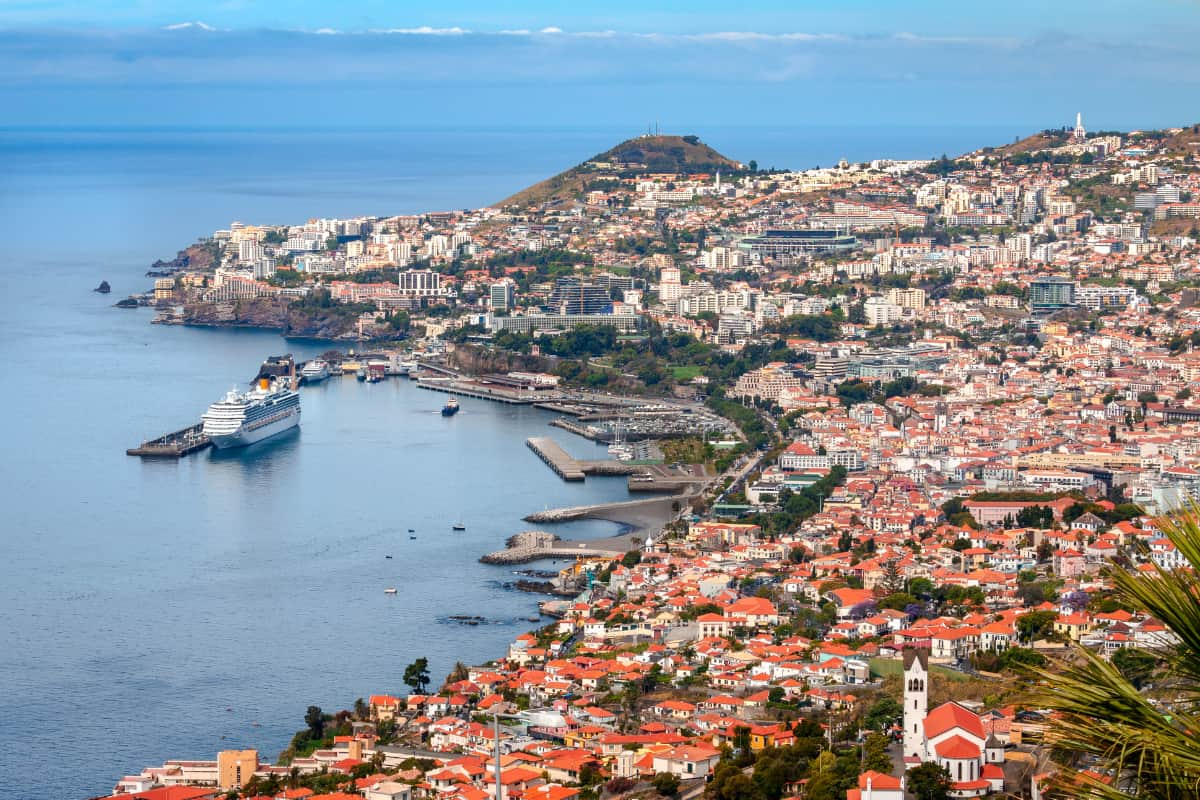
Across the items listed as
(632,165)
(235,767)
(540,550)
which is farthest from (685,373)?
(235,767)

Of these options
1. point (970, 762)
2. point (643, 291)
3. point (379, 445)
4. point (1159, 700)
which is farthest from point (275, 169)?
point (1159, 700)

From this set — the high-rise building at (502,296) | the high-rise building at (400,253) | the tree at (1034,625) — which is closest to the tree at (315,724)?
the tree at (1034,625)

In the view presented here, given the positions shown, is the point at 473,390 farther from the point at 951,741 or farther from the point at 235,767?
the point at 951,741

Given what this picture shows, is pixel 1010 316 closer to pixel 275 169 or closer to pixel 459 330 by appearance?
pixel 459 330

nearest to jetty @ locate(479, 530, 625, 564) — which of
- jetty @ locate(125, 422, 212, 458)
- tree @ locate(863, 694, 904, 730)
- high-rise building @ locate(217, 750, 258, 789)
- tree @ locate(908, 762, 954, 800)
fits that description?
jetty @ locate(125, 422, 212, 458)

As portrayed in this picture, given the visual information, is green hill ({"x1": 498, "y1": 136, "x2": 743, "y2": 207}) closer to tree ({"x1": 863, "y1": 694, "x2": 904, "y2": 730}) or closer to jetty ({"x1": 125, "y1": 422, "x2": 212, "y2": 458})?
jetty ({"x1": 125, "y1": 422, "x2": 212, "y2": 458})

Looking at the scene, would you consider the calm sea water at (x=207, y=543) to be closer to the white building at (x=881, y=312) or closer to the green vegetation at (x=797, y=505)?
the green vegetation at (x=797, y=505)

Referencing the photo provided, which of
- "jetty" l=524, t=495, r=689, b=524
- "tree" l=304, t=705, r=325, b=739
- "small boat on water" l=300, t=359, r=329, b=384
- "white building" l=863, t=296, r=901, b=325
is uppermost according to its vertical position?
"white building" l=863, t=296, r=901, b=325

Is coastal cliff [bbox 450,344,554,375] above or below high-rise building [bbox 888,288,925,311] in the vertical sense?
below
